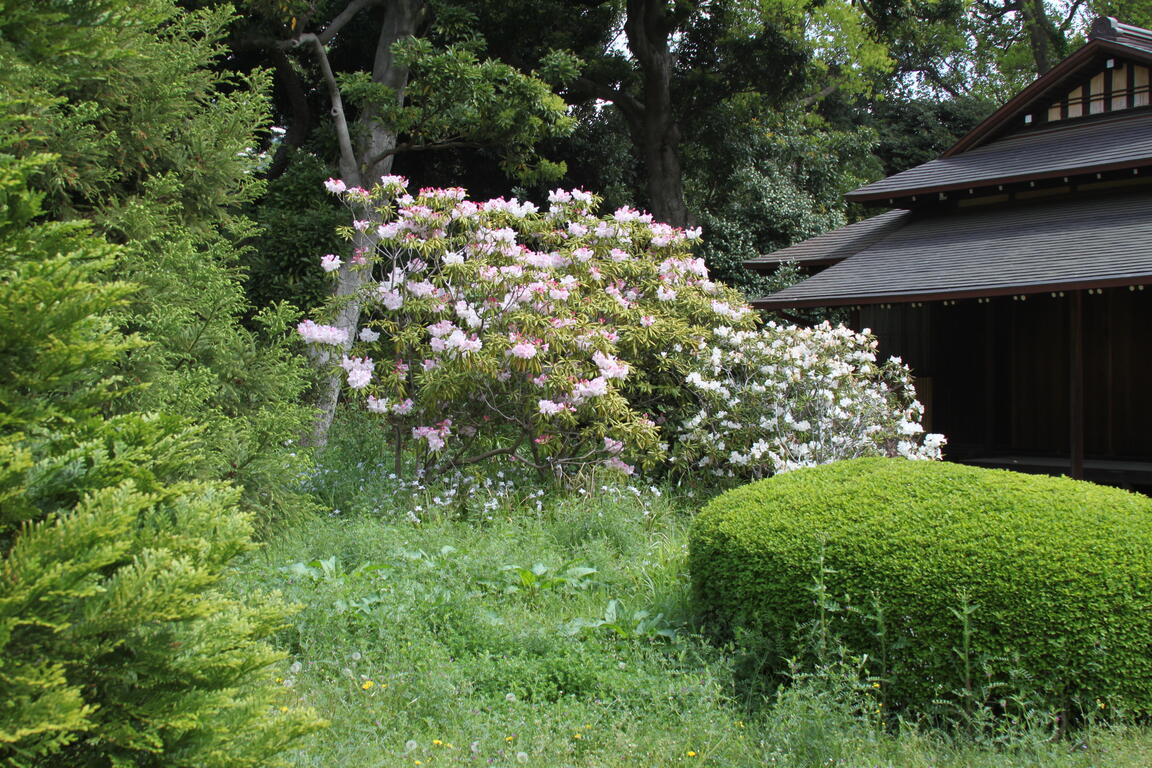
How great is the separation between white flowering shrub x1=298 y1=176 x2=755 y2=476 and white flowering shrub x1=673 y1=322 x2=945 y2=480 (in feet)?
2.32

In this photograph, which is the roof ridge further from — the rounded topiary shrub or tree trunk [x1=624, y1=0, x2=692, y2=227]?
the rounded topiary shrub

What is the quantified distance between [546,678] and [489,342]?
3745 mm

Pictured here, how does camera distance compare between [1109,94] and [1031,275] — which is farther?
[1109,94]

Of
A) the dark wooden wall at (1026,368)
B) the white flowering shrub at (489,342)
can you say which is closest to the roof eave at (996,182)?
the dark wooden wall at (1026,368)

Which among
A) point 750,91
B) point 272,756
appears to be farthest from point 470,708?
point 750,91

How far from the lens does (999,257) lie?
36.2ft

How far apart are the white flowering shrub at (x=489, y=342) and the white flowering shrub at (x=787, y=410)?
2.32ft

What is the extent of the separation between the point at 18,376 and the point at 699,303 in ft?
27.1

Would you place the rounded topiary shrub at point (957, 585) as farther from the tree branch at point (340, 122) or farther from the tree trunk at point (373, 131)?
the tree branch at point (340, 122)

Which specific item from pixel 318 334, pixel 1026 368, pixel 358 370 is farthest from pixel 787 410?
pixel 1026 368

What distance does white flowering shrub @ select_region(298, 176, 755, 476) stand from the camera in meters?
7.86

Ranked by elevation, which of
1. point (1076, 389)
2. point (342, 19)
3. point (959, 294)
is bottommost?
point (1076, 389)

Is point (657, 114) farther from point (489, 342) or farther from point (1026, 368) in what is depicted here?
point (489, 342)

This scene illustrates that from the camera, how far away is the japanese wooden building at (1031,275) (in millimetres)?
10711
